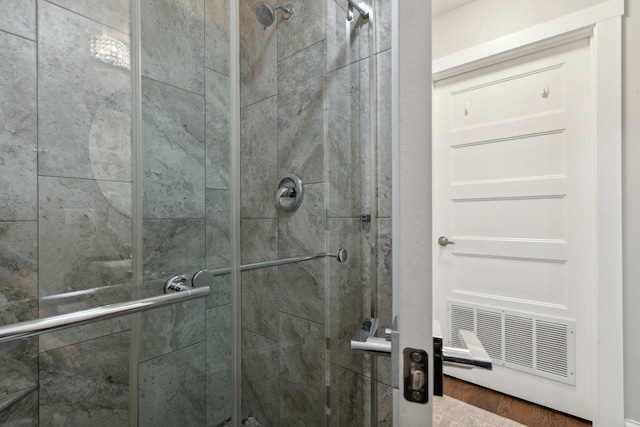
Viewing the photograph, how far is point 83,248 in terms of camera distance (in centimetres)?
60

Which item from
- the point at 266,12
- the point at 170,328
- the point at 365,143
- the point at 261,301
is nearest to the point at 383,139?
the point at 365,143

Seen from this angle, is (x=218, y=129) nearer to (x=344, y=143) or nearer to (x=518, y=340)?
(x=344, y=143)

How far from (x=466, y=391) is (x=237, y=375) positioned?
166 centimetres

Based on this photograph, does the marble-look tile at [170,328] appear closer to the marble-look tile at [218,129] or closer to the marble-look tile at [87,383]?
the marble-look tile at [87,383]

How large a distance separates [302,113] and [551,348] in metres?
1.87

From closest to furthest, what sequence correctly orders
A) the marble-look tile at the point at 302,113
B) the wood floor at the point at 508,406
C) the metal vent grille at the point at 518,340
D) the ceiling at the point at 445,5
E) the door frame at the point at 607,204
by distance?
1. the marble-look tile at the point at 302,113
2. the door frame at the point at 607,204
3. the wood floor at the point at 508,406
4. the metal vent grille at the point at 518,340
5. the ceiling at the point at 445,5

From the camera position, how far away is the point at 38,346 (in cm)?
59

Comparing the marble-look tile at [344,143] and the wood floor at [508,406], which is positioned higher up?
the marble-look tile at [344,143]

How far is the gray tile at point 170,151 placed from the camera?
2.08 feet

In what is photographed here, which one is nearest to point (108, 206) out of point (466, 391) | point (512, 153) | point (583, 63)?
point (512, 153)

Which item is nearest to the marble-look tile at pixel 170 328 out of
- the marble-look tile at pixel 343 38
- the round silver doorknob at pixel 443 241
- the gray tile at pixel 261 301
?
the gray tile at pixel 261 301

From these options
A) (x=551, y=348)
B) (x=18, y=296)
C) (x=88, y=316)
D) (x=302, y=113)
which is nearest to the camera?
(x=88, y=316)

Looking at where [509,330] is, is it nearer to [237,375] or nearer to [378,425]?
[378,425]

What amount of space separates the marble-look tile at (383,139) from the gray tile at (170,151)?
20.3 inches
